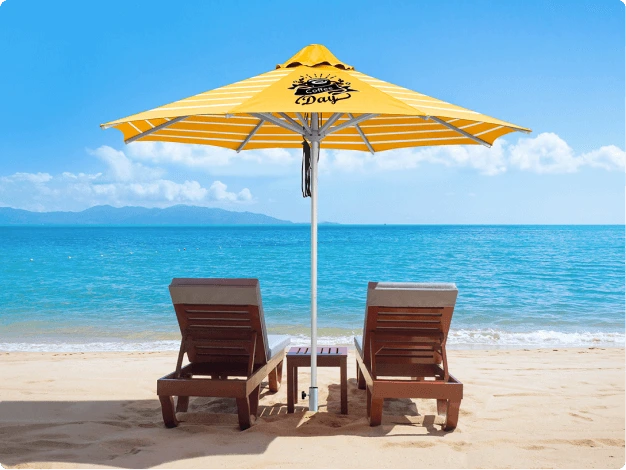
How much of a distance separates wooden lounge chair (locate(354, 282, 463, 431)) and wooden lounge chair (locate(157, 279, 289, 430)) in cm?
76

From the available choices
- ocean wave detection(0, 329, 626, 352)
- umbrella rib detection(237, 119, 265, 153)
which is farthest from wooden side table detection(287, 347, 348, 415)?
ocean wave detection(0, 329, 626, 352)

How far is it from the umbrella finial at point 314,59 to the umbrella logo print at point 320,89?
1.21 ft

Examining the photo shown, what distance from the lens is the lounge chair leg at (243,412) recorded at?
12.3 feet

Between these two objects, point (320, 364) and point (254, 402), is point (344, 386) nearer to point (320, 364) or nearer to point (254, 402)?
point (320, 364)

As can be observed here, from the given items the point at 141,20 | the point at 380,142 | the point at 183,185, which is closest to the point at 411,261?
the point at 141,20

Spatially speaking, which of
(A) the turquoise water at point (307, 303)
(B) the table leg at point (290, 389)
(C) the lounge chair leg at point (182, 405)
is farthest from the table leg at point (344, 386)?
(A) the turquoise water at point (307, 303)

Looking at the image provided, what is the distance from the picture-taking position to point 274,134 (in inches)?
215

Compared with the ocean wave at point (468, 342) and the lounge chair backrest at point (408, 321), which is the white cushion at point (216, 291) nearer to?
the lounge chair backrest at point (408, 321)

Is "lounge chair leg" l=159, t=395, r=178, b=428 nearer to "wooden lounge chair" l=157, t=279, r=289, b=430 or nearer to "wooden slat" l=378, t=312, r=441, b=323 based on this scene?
"wooden lounge chair" l=157, t=279, r=289, b=430

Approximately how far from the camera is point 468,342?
29.8ft

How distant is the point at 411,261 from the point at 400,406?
92.0ft

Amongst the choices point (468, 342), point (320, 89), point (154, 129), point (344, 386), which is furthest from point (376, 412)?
point (468, 342)

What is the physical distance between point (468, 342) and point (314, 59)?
20.9 ft

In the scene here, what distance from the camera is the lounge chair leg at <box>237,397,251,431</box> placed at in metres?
3.76
